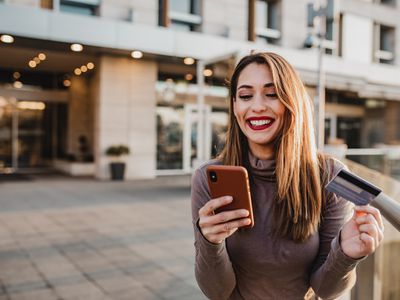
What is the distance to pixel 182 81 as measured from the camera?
61.4ft

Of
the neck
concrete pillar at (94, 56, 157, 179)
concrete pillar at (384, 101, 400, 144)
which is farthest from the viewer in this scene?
concrete pillar at (384, 101, 400, 144)

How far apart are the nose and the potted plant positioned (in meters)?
13.8

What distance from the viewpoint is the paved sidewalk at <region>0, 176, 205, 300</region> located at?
4.43 metres

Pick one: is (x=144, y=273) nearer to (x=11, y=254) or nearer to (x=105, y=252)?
(x=105, y=252)

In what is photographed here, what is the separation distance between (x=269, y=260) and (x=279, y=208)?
21cm

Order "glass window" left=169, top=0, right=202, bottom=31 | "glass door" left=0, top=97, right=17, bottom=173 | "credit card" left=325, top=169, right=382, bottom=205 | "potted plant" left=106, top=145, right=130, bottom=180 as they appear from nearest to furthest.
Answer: "credit card" left=325, top=169, right=382, bottom=205 < "potted plant" left=106, top=145, right=130, bottom=180 < "glass window" left=169, top=0, right=202, bottom=31 < "glass door" left=0, top=97, right=17, bottom=173

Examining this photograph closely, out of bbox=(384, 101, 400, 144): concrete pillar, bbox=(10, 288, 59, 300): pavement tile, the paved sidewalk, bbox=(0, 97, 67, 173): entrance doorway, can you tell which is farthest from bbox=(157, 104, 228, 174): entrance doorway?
bbox=(10, 288, 59, 300): pavement tile

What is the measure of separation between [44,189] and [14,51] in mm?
5465

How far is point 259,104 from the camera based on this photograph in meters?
1.70

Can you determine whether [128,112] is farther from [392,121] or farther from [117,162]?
[392,121]

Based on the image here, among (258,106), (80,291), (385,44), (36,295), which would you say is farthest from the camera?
(385,44)

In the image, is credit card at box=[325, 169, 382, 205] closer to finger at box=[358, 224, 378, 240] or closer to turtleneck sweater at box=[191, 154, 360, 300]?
finger at box=[358, 224, 378, 240]

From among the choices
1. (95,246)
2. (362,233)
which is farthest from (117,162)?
(362,233)

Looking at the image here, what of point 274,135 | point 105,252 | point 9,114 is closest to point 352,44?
point 9,114
